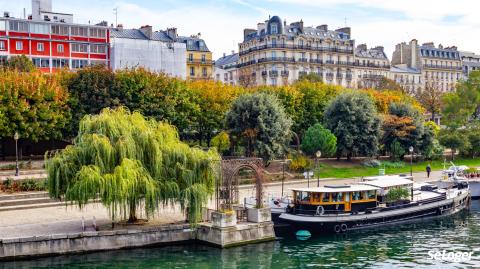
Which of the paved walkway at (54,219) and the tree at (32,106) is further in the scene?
the tree at (32,106)

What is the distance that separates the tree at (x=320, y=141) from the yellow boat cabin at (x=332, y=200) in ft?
59.1

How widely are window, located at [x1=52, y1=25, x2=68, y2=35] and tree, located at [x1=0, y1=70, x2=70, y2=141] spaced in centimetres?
3042

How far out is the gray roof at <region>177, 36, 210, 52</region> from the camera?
96775 mm

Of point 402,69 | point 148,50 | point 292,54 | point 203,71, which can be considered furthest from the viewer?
point 402,69

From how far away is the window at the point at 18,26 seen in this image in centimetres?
7450

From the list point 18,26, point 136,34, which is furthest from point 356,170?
point 18,26

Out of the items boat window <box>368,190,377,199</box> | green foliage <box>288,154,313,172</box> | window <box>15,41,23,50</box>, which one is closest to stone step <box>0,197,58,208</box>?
boat window <box>368,190,377,199</box>

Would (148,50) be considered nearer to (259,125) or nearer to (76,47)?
(76,47)

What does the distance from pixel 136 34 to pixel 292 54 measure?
1074 inches

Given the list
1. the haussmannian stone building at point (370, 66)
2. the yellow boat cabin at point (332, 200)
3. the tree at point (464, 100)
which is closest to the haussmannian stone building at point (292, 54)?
the haussmannian stone building at point (370, 66)

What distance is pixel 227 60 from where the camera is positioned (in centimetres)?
12031

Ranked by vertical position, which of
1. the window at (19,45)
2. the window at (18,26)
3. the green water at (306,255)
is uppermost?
the window at (18,26)

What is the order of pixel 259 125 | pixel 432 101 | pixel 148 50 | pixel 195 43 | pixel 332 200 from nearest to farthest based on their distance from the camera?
pixel 332 200 → pixel 259 125 → pixel 148 50 → pixel 432 101 → pixel 195 43

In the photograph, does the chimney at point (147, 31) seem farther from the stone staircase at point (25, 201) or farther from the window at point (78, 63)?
the stone staircase at point (25, 201)
